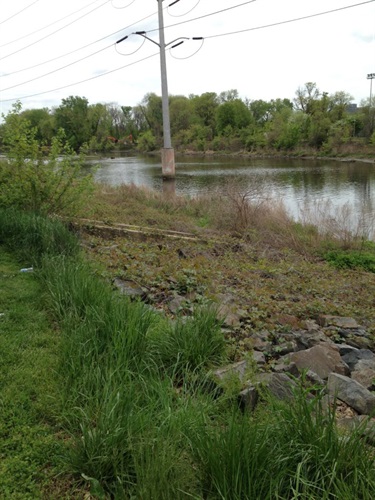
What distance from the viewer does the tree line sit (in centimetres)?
6656

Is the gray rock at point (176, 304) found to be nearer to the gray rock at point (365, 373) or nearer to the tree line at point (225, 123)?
the gray rock at point (365, 373)

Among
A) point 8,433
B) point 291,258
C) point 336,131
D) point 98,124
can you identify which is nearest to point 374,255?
point 291,258

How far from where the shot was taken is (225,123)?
94250 millimetres

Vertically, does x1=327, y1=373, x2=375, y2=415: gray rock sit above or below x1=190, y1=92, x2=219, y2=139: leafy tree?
below

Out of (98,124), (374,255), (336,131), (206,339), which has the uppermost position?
(98,124)

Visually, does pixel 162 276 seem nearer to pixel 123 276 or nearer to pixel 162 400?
pixel 123 276

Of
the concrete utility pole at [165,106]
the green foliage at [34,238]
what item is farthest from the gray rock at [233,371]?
the concrete utility pole at [165,106]

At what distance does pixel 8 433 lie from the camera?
2592 mm

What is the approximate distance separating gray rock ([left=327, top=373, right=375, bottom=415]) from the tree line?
170 ft

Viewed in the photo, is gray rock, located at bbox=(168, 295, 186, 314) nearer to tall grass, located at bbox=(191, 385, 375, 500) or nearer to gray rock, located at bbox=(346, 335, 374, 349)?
gray rock, located at bbox=(346, 335, 374, 349)

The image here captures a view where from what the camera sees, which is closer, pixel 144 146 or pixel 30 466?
pixel 30 466

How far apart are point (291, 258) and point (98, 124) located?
90797mm

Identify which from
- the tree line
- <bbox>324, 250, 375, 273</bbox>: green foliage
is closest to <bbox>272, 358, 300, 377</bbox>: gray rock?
<bbox>324, 250, 375, 273</bbox>: green foliage

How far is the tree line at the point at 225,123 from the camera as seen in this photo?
66.6 meters
